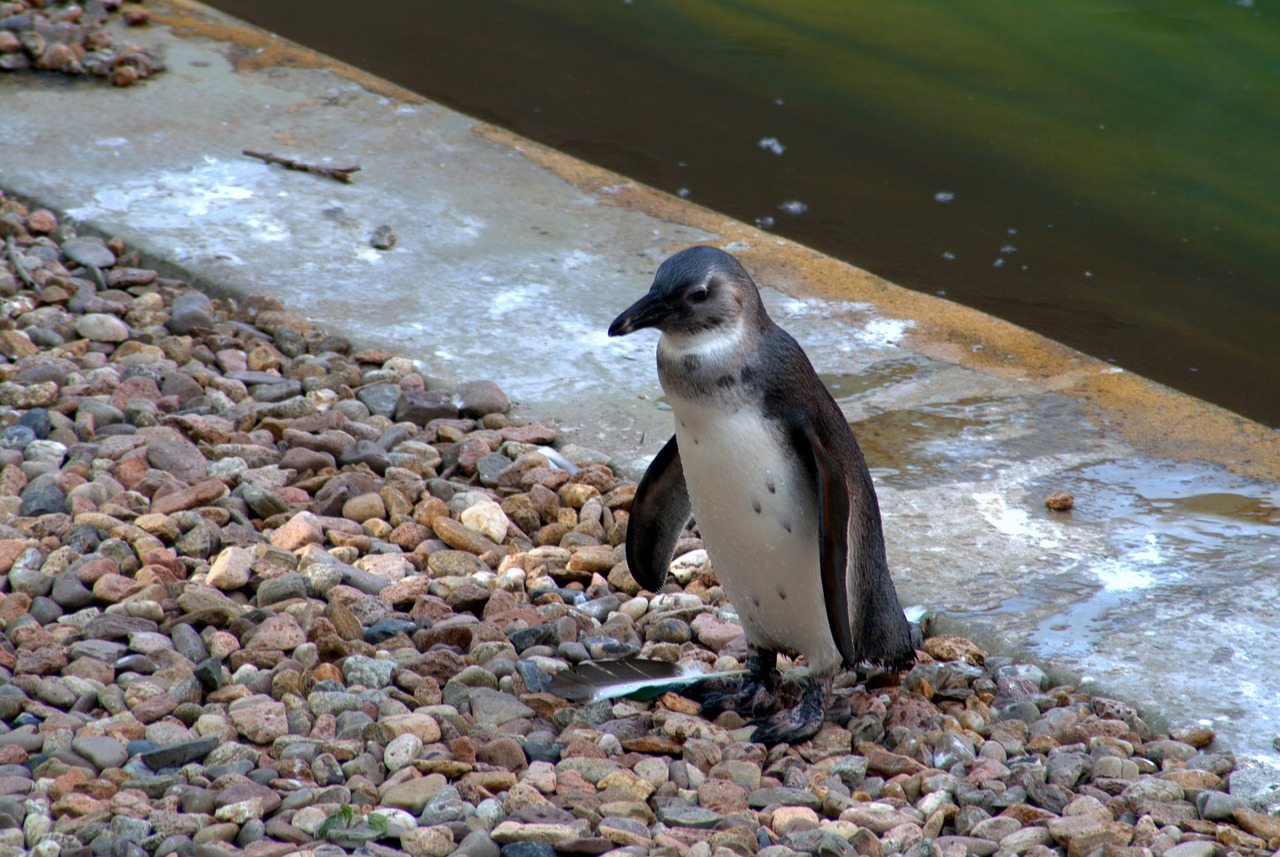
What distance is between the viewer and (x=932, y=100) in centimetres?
760

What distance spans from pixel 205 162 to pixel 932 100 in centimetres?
434

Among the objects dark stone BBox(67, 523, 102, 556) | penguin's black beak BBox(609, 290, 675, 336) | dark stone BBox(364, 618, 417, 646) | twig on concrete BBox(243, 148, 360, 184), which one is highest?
penguin's black beak BBox(609, 290, 675, 336)

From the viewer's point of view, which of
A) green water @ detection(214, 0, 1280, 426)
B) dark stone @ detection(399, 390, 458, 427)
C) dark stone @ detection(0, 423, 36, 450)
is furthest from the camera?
green water @ detection(214, 0, 1280, 426)

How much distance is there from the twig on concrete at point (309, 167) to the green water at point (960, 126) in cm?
156

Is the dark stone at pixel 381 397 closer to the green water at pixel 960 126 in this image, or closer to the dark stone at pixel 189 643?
the dark stone at pixel 189 643

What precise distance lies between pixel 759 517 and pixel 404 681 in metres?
0.70

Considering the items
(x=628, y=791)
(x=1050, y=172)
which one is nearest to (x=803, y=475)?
(x=628, y=791)

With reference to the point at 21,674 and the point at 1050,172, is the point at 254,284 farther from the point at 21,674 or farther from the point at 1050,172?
the point at 1050,172

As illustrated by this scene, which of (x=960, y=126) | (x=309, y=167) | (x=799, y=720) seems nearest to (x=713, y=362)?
(x=799, y=720)

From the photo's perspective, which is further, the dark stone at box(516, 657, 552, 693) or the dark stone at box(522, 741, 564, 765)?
the dark stone at box(516, 657, 552, 693)

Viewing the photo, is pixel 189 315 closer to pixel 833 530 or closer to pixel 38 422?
pixel 38 422

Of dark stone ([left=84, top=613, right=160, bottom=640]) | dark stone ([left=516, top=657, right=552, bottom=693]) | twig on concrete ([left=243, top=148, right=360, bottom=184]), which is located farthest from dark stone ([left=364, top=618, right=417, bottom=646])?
twig on concrete ([left=243, top=148, right=360, bottom=184])

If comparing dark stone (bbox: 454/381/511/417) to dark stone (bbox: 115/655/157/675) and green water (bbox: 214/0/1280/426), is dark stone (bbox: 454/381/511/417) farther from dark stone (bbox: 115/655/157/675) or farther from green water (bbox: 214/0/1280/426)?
green water (bbox: 214/0/1280/426)

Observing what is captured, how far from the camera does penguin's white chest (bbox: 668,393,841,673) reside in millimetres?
2318
